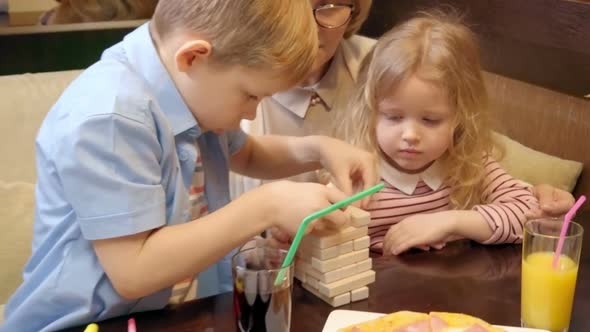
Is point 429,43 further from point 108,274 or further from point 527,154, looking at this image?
point 108,274

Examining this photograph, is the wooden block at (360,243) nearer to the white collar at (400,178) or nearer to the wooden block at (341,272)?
the wooden block at (341,272)

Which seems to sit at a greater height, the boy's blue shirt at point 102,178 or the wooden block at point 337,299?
the boy's blue shirt at point 102,178

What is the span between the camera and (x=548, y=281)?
1.12 m

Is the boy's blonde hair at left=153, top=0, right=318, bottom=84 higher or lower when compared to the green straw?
higher

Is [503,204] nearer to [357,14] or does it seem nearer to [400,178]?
[400,178]

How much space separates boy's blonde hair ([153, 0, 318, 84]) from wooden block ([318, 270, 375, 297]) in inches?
13.9

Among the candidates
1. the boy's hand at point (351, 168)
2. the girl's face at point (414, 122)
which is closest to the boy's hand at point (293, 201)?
the boy's hand at point (351, 168)

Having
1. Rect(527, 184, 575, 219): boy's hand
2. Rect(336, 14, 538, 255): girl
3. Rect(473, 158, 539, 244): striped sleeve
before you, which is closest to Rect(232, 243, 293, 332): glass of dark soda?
Rect(336, 14, 538, 255): girl

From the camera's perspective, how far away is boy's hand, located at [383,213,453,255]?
56.2 inches

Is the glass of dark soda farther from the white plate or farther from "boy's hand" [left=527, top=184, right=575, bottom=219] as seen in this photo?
"boy's hand" [left=527, top=184, right=575, bottom=219]

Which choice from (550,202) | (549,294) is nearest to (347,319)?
(549,294)

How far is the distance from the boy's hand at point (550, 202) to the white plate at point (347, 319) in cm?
51

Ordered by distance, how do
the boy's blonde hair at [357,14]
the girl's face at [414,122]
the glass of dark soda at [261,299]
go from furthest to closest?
the boy's blonde hair at [357,14] < the girl's face at [414,122] < the glass of dark soda at [261,299]

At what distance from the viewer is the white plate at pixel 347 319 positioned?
1087 mm
